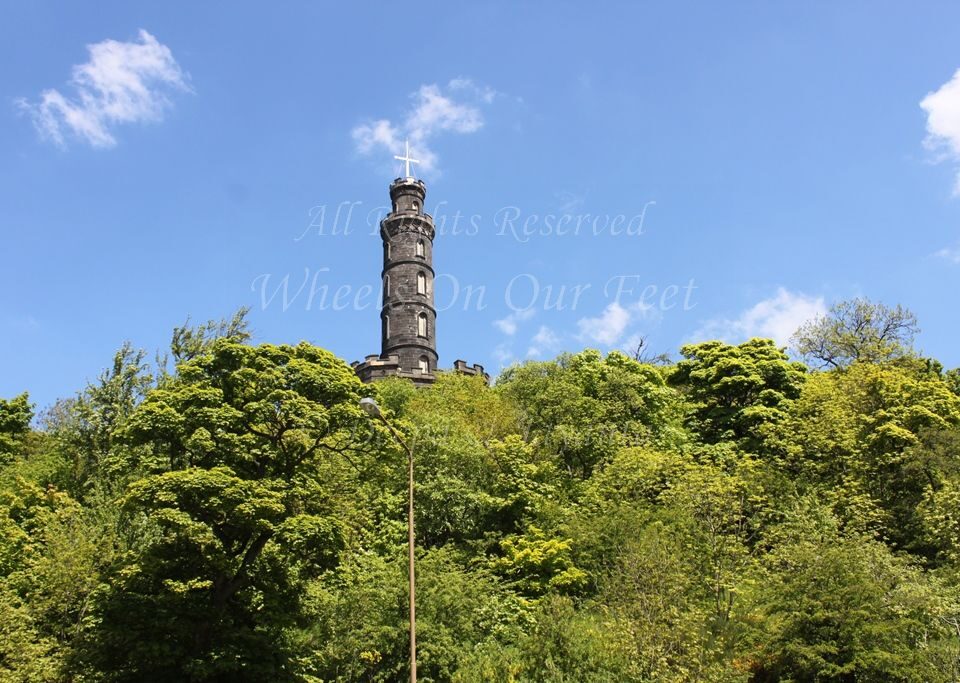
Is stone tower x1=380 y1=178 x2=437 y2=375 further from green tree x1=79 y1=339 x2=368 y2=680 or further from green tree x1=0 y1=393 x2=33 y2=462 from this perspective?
green tree x1=79 y1=339 x2=368 y2=680

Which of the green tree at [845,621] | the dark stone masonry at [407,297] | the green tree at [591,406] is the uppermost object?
the dark stone masonry at [407,297]

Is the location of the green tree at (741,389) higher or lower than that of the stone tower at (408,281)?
lower

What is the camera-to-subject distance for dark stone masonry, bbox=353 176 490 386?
214 ft

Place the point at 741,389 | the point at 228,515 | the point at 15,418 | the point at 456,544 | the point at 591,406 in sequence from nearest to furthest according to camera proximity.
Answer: the point at 228,515 < the point at 456,544 < the point at 591,406 < the point at 741,389 < the point at 15,418

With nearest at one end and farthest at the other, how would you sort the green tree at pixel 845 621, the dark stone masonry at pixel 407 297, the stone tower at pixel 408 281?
the green tree at pixel 845 621 < the dark stone masonry at pixel 407 297 < the stone tower at pixel 408 281

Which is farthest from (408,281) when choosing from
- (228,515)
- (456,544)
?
(228,515)

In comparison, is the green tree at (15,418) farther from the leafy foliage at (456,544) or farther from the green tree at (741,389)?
the green tree at (741,389)

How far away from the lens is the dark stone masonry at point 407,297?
214 ft

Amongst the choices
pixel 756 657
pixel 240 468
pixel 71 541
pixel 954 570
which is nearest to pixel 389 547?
pixel 240 468

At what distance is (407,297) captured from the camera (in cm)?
6900

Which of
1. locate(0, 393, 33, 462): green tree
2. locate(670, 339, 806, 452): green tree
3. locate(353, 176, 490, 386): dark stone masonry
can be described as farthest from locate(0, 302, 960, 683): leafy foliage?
locate(353, 176, 490, 386): dark stone masonry

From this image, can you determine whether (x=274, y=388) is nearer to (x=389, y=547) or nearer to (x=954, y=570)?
(x=389, y=547)

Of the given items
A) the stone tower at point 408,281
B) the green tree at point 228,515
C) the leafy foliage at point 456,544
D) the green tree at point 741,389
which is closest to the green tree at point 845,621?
the leafy foliage at point 456,544

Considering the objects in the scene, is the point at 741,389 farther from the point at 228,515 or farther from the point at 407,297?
Answer: the point at 407,297
